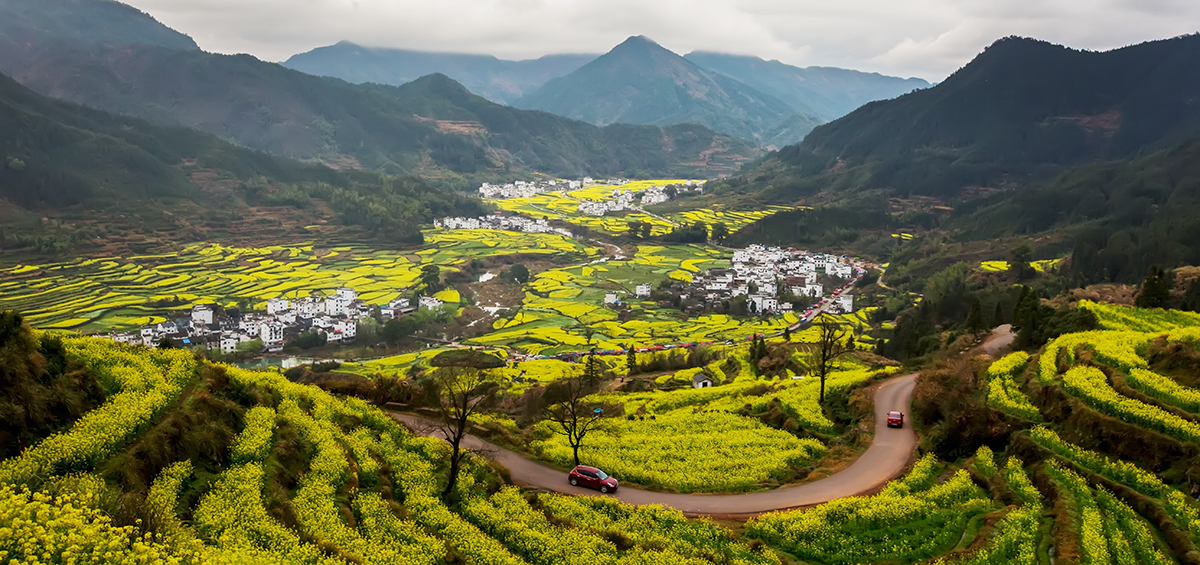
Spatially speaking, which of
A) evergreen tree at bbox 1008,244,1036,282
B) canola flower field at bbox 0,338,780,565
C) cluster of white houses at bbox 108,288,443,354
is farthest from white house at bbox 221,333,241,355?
evergreen tree at bbox 1008,244,1036,282

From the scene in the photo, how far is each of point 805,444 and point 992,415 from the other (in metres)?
7.18

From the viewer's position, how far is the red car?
24.7 metres

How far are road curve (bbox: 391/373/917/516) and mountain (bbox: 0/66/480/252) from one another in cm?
11850

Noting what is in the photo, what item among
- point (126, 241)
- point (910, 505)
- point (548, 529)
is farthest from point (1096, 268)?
point (126, 241)

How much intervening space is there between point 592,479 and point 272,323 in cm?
6453

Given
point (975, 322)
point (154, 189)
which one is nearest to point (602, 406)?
point (975, 322)

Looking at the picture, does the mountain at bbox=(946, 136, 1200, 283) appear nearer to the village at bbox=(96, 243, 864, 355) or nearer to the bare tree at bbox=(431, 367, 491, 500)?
the village at bbox=(96, 243, 864, 355)

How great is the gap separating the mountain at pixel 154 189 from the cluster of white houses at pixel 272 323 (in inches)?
2064

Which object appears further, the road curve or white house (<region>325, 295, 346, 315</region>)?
white house (<region>325, 295, 346, 315</region>)

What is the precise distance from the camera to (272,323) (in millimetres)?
77688

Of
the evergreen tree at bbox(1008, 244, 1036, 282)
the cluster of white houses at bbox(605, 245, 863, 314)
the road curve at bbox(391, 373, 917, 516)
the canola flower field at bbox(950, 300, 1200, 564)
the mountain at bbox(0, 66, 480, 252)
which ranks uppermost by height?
the mountain at bbox(0, 66, 480, 252)

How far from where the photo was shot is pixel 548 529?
65.7 ft

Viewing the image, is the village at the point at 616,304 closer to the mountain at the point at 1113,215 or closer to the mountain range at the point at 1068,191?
the mountain range at the point at 1068,191

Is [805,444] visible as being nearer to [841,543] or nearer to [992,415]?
[992,415]
